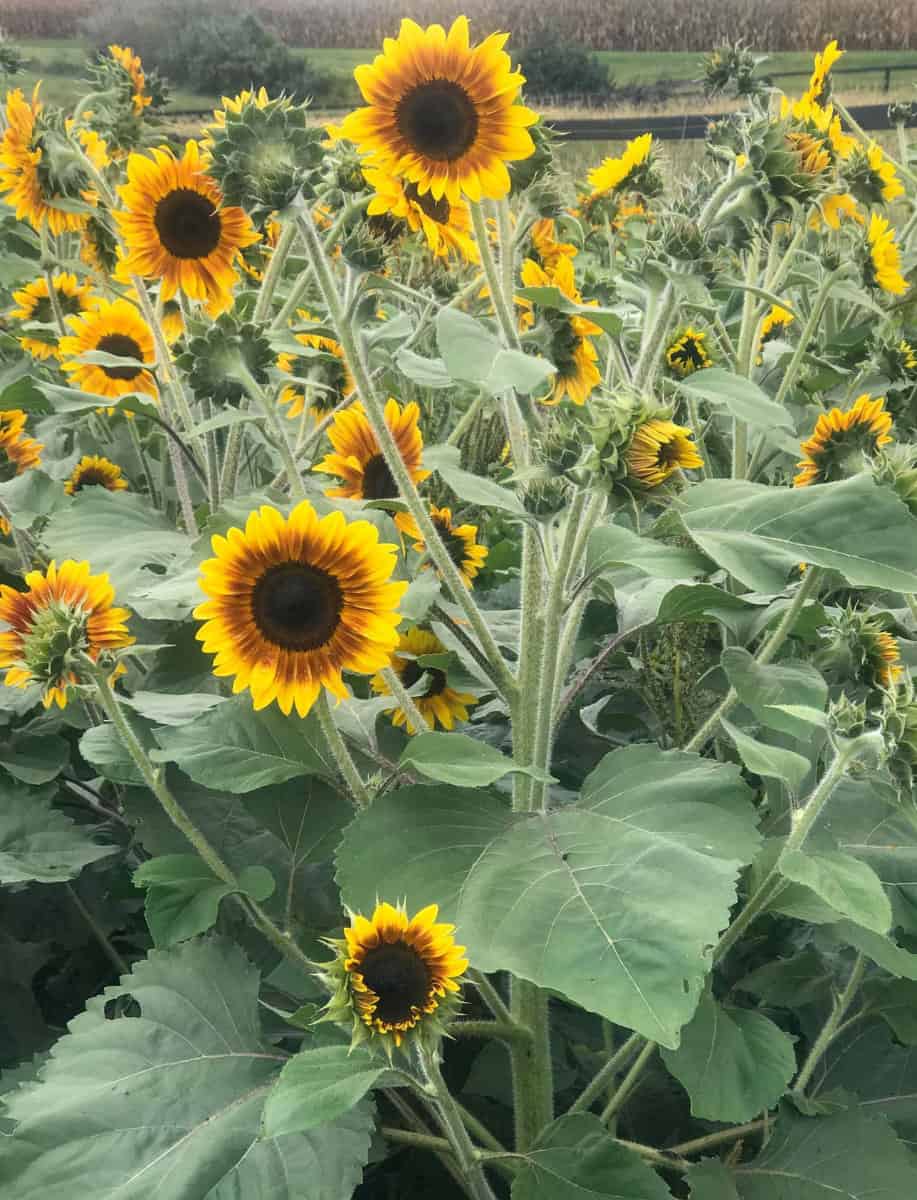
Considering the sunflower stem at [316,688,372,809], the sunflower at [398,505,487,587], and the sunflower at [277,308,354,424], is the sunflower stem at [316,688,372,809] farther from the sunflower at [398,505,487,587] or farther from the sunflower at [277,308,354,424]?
the sunflower at [277,308,354,424]

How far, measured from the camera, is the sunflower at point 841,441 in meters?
1.09

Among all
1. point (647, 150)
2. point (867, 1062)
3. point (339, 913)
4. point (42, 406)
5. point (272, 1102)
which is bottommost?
point (867, 1062)

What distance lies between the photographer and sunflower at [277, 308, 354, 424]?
1.33 m

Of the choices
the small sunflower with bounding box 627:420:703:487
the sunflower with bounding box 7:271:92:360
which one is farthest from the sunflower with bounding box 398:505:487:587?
the sunflower with bounding box 7:271:92:360

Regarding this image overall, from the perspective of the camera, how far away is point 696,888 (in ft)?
2.19

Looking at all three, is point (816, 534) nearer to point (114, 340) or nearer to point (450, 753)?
point (450, 753)

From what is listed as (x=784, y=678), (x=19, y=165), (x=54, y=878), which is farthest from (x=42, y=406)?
(x=784, y=678)

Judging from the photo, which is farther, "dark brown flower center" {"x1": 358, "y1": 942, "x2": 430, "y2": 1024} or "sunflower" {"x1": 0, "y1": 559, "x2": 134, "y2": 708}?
"sunflower" {"x1": 0, "y1": 559, "x2": 134, "y2": 708}

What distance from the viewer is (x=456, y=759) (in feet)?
2.47

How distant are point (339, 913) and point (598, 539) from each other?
1.24ft

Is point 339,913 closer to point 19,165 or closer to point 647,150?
point 19,165

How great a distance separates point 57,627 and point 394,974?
1.31 ft

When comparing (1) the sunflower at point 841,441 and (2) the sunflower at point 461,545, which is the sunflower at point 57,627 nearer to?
(2) the sunflower at point 461,545

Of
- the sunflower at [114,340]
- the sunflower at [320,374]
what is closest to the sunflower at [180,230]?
the sunflower at [320,374]
